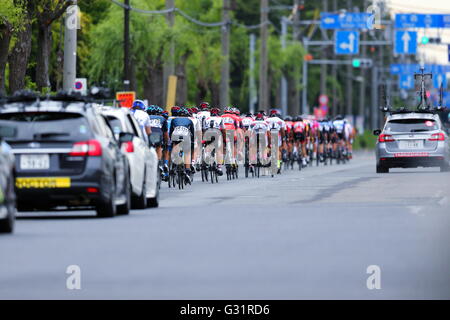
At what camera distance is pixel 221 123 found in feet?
136

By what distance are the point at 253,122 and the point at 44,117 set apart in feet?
74.7

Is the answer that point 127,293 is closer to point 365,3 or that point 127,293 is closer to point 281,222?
point 281,222

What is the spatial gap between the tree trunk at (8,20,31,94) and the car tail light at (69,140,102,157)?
2149 centimetres

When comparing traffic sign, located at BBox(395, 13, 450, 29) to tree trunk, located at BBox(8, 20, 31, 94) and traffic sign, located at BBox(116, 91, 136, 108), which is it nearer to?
traffic sign, located at BBox(116, 91, 136, 108)

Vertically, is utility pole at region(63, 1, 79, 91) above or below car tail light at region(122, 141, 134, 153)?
above

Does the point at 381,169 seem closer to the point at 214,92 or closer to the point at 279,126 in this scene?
the point at 279,126

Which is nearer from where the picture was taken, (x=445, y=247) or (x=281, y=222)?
(x=445, y=247)

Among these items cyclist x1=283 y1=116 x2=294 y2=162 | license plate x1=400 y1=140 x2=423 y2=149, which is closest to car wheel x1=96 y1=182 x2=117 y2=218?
license plate x1=400 y1=140 x2=423 y2=149

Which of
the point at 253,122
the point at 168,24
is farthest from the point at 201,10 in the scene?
the point at 253,122

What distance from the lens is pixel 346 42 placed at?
9931 cm

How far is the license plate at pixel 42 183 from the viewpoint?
73.5 feet

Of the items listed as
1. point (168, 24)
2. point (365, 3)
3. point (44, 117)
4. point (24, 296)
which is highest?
point (365, 3)

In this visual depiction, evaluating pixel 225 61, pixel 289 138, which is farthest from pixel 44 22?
pixel 225 61

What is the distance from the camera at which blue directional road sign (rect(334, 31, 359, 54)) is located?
9900 centimetres
